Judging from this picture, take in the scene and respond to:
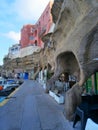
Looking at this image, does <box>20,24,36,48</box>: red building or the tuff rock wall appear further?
<box>20,24,36,48</box>: red building

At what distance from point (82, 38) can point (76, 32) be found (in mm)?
805

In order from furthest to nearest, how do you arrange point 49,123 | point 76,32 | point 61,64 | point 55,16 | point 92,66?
point 55,16 < point 61,64 < point 76,32 < point 92,66 < point 49,123

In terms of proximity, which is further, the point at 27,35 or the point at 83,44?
the point at 27,35

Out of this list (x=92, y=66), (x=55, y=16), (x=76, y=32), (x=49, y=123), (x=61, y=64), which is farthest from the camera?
(x=55, y=16)

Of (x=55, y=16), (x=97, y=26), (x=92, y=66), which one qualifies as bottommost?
(x=92, y=66)

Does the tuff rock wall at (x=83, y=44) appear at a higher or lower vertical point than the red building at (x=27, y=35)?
lower

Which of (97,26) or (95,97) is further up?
(97,26)

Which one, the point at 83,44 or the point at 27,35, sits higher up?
the point at 27,35

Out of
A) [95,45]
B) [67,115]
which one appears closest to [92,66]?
[95,45]

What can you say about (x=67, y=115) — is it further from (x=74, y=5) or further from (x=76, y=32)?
(x=74, y=5)

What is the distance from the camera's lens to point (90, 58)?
9055 mm

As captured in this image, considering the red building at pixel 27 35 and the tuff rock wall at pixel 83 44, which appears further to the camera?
the red building at pixel 27 35

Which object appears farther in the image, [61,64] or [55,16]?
[55,16]

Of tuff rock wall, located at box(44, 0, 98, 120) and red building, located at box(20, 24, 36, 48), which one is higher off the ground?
red building, located at box(20, 24, 36, 48)
